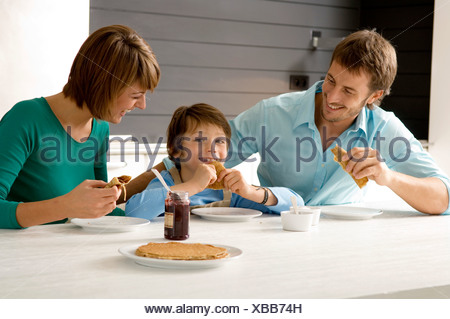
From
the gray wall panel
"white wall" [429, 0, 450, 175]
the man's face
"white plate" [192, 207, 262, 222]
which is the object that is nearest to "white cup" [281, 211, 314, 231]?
"white plate" [192, 207, 262, 222]

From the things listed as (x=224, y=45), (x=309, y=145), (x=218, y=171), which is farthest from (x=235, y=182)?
(x=224, y=45)

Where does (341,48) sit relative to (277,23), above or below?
below

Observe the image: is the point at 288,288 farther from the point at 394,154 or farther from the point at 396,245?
the point at 394,154

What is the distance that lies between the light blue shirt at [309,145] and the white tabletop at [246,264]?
521 millimetres

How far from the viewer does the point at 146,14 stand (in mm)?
3639

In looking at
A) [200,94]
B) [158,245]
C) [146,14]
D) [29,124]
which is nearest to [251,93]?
[200,94]

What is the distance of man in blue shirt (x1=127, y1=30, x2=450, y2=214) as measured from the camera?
2.13 meters

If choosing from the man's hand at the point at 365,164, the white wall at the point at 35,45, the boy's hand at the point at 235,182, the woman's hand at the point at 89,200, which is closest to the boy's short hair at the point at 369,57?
the man's hand at the point at 365,164

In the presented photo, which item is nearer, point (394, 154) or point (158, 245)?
point (158, 245)

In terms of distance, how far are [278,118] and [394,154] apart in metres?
0.48

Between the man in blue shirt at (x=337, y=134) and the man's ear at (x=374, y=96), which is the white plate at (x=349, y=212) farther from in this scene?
the man's ear at (x=374, y=96)

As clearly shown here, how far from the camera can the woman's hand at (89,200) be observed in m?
1.41
